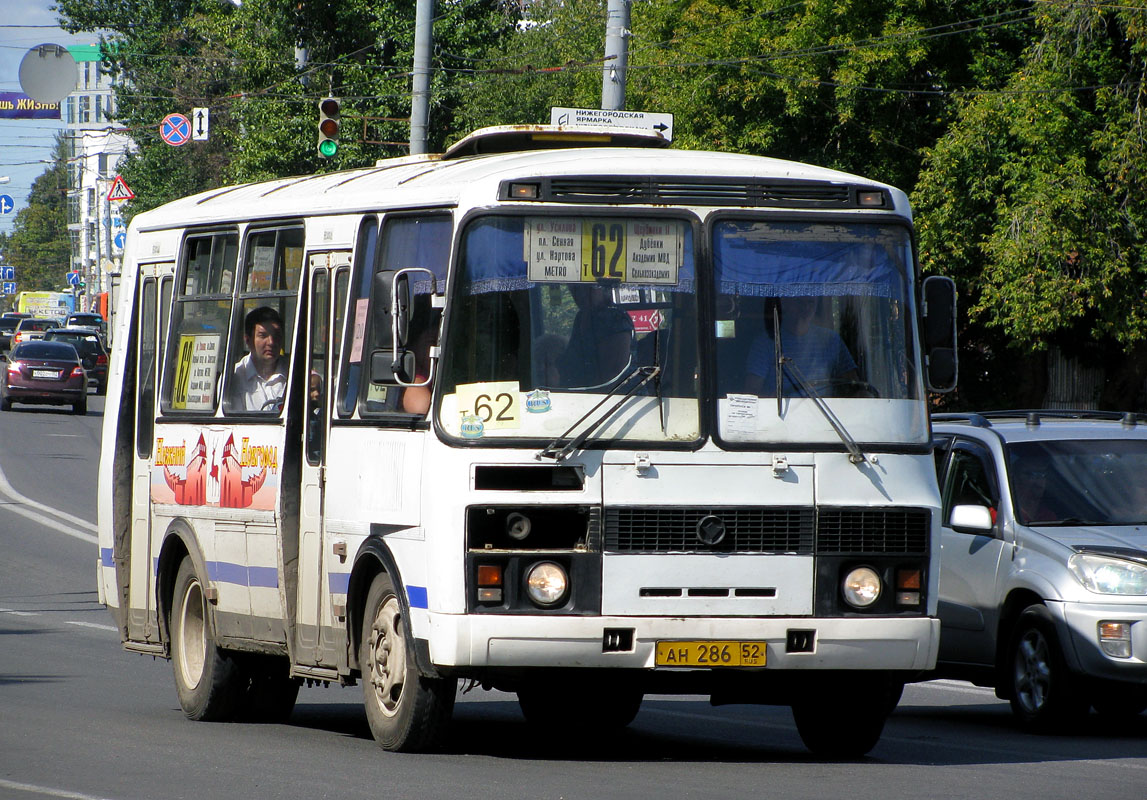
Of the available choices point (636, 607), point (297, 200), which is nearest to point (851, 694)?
point (636, 607)

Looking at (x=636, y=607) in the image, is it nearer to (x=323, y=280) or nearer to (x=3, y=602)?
(x=323, y=280)

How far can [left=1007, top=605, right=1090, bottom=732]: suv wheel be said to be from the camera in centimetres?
1039

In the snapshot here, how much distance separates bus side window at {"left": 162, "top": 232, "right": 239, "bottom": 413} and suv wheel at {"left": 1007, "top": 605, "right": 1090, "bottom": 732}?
15.1ft

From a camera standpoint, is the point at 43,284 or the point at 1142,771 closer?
the point at 1142,771

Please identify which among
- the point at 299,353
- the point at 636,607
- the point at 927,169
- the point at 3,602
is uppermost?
the point at 927,169

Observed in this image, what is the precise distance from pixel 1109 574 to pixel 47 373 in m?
38.6

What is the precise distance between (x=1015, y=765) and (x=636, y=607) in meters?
2.20

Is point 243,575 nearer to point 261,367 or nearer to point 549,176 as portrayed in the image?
point 261,367

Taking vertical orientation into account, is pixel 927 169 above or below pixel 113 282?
above

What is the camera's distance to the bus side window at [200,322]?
34.9ft

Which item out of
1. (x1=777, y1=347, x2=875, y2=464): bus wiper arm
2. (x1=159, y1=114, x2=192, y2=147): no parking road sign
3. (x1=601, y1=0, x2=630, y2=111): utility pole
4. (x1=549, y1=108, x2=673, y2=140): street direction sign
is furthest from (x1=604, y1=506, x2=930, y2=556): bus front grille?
(x1=159, y1=114, x2=192, y2=147): no parking road sign

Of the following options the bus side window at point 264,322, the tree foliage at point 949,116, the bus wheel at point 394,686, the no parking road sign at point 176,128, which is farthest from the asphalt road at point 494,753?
the no parking road sign at point 176,128

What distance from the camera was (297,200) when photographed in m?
9.99

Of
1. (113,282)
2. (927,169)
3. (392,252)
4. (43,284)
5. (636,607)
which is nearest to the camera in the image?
(636,607)
